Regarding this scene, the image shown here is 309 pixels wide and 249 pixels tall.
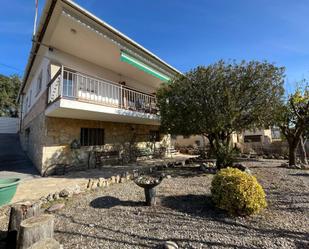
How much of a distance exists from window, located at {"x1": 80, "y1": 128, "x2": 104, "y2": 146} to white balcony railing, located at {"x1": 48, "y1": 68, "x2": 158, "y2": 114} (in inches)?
85.1

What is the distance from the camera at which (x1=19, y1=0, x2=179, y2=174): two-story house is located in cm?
826

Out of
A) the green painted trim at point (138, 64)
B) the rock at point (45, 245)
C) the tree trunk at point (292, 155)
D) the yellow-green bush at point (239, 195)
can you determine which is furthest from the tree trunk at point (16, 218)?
the tree trunk at point (292, 155)

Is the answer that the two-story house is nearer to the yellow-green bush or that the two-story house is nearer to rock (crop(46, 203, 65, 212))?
rock (crop(46, 203, 65, 212))

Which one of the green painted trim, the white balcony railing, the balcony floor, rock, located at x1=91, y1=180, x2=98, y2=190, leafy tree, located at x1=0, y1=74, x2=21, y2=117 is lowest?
rock, located at x1=91, y1=180, x2=98, y2=190

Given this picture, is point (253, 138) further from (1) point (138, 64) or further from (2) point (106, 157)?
(2) point (106, 157)

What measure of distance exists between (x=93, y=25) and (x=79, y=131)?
600cm

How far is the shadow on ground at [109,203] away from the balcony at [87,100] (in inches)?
181

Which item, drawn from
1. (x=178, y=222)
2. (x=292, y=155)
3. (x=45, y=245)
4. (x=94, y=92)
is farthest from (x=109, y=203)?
(x=292, y=155)

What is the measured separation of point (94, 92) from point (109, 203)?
6.17 meters

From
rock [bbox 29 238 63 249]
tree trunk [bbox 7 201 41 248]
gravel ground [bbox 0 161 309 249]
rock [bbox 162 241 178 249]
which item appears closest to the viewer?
rock [bbox 29 238 63 249]

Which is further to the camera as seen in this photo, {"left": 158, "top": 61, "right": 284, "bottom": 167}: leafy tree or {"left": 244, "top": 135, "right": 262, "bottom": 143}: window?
{"left": 244, "top": 135, "right": 262, "bottom": 143}: window

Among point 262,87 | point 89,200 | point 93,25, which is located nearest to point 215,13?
point 262,87

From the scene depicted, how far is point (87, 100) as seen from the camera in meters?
9.07

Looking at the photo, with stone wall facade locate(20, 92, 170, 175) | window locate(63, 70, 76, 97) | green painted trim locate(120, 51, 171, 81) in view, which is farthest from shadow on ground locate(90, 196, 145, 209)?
green painted trim locate(120, 51, 171, 81)
